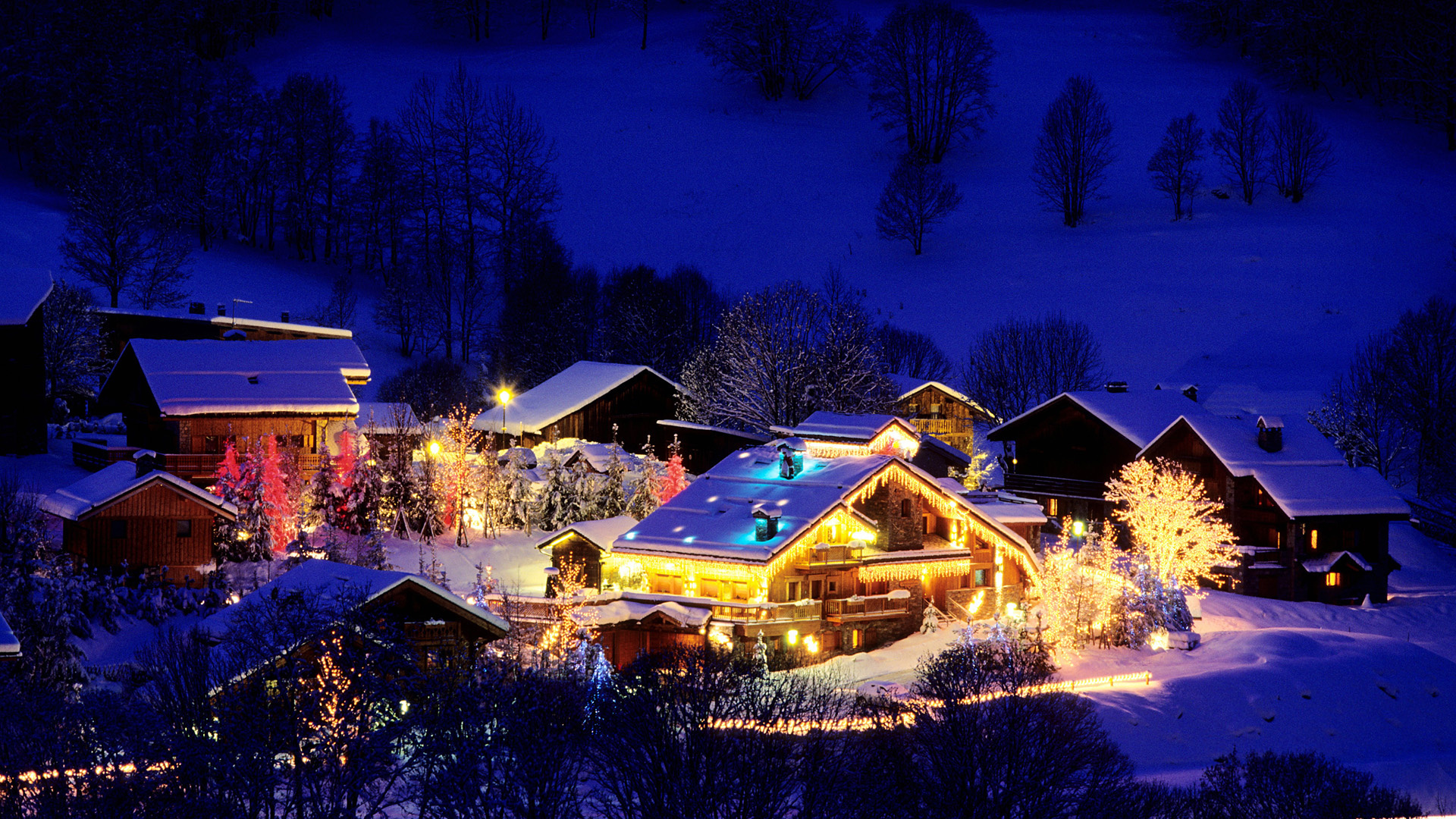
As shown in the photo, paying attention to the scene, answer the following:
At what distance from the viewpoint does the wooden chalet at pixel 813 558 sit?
44.8 meters

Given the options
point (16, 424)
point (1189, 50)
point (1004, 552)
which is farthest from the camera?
point (1189, 50)

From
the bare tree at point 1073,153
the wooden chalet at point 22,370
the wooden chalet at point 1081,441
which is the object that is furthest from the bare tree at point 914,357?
the wooden chalet at point 22,370

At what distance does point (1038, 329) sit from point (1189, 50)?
51.5m

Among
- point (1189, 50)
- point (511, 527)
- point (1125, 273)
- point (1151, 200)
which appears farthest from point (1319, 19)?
point (511, 527)

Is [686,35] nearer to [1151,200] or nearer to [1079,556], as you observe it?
[1151,200]

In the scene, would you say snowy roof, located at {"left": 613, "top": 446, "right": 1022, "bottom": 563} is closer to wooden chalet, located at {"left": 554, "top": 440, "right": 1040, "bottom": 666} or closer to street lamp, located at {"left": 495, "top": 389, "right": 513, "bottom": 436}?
wooden chalet, located at {"left": 554, "top": 440, "right": 1040, "bottom": 666}

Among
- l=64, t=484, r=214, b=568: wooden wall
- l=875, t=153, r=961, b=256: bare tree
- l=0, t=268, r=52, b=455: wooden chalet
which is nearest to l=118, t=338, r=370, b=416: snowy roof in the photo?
l=0, t=268, r=52, b=455: wooden chalet

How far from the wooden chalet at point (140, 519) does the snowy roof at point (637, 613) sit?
13507mm

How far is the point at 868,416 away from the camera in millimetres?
55938

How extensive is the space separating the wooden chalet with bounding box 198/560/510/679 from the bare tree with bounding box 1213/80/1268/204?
249ft

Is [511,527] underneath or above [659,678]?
above

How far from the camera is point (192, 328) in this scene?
68.9 meters

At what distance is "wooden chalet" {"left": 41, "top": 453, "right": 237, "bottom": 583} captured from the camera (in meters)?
44.7

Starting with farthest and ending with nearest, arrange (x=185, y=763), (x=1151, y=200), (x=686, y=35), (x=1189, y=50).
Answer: (x=686, y=35)
(x=1189, y=50)
(x=1151, y=200)
(x=185, y=763)
